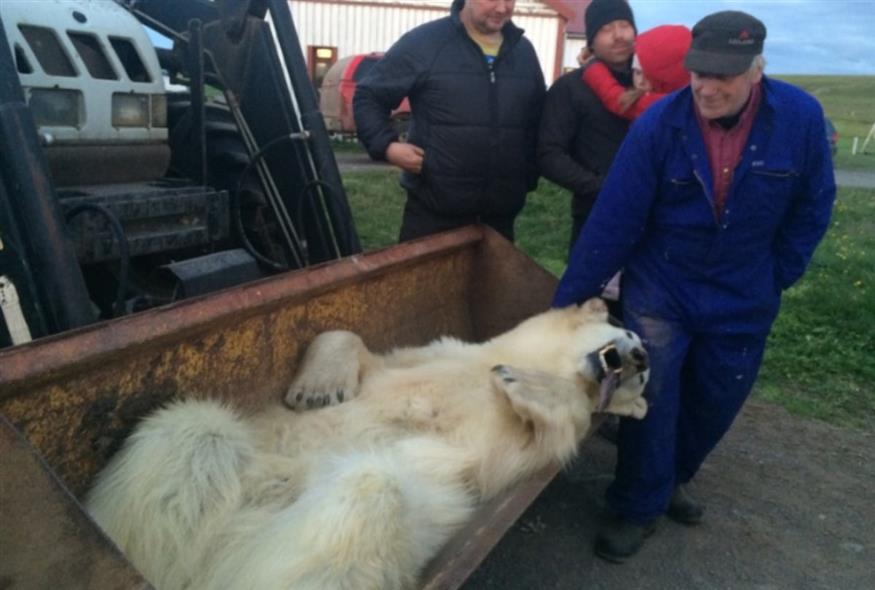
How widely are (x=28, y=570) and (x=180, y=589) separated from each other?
600 millimetres

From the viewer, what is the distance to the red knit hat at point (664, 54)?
380cm

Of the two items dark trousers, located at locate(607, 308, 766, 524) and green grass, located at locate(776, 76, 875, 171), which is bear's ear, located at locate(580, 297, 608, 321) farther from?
green grass, located at locate(776, 76, 875, 171)

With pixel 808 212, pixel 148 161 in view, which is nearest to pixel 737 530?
pixel 808 212

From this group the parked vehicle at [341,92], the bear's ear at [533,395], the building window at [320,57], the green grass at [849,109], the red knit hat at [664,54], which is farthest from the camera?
the building window at [320,57]

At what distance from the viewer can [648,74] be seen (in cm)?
389

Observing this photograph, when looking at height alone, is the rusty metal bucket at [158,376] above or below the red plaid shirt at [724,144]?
below

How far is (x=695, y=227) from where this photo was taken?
3.24 metres

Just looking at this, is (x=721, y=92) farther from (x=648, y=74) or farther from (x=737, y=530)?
(x=737, y=530)

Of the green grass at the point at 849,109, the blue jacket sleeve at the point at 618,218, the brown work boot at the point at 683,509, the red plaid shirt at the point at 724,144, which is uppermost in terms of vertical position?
the red plaid shirt at the point at 724,144

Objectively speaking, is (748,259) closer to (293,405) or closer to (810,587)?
(810,587)

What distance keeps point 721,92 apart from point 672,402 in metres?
1.21

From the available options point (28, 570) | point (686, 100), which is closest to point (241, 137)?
point (686, 100)

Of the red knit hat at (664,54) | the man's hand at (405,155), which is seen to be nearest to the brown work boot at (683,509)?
the red knit hat at (664,54)

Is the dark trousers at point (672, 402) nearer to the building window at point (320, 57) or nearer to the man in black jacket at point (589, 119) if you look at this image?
the man in black jacket at point (589, 119)
